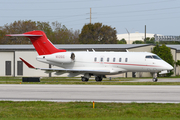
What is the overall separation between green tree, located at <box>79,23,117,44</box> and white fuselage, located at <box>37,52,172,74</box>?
6602cm

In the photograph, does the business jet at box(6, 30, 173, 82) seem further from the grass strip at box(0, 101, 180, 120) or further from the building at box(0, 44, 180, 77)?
the grass strip at box(0, 101, 180, 120)

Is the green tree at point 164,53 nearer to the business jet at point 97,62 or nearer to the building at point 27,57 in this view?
the building at point 27,57

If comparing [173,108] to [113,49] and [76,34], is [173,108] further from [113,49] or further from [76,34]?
[76,34]

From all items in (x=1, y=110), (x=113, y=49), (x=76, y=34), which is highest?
(x=76, y=34)

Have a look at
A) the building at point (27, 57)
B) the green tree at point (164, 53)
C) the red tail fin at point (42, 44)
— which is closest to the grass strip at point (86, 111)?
the red tail fin at point (42, 44)

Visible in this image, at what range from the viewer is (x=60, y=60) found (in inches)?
1351

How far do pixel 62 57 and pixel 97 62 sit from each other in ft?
12.9

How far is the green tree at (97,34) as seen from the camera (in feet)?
333

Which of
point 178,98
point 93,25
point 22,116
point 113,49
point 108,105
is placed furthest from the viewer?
point 93,25

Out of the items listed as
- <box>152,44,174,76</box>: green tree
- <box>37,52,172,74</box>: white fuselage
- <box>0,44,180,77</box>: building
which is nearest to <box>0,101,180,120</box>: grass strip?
<box>37,52,172,74</box>: white fuselage

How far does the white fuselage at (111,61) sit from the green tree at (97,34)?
66025mm

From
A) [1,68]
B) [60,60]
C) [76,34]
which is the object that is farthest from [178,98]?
[76,34]

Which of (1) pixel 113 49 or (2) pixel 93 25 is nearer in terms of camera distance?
(1) pixel 113 49

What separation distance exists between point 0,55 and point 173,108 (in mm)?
38856
